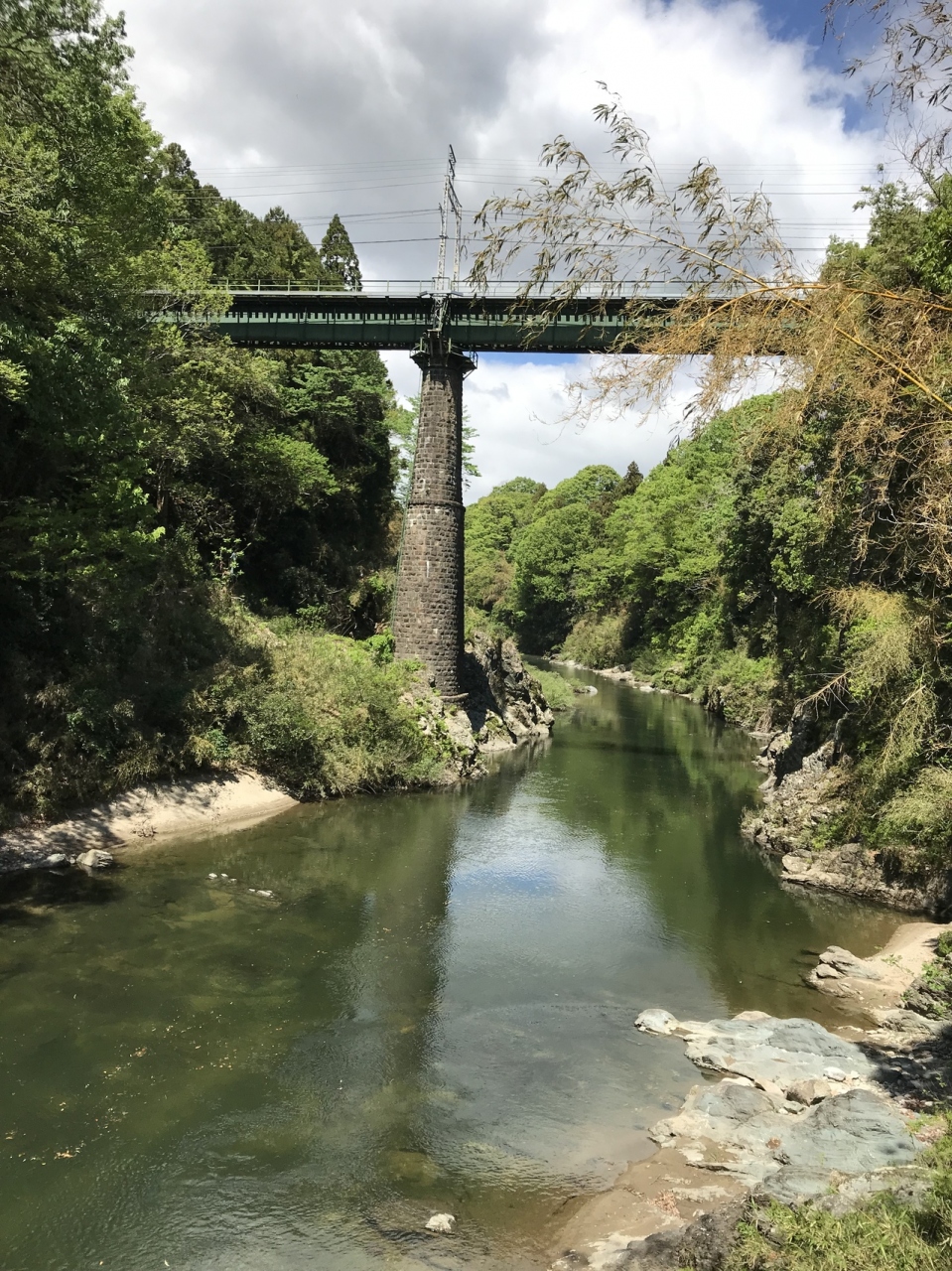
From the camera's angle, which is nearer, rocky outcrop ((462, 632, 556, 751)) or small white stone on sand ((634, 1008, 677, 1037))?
small white stone on sand ((634, 1008, 677, 1037))

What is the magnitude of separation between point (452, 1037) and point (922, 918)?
32.8ft

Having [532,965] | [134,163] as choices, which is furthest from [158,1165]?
[134,163]

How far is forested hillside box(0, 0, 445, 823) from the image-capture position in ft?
46.3

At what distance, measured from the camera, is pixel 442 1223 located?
7.42 meters

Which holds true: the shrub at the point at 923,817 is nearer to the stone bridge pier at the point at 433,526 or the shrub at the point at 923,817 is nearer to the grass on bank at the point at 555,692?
the stone bridge pier at the point at 433,526

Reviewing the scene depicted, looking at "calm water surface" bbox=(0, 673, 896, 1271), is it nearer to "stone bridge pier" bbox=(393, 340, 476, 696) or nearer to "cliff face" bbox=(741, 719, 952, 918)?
"cliff face" bbox=(741, 719, 952, 918)

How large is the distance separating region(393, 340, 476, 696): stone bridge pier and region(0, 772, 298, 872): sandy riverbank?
330 inches

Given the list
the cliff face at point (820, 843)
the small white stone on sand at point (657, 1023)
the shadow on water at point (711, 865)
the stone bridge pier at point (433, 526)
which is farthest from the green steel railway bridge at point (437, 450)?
the small white stone on sand at point (657, 1023)

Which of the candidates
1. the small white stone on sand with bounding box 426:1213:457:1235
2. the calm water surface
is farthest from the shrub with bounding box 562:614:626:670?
the small white stone on sand with bounding box 426:1213:457:1235

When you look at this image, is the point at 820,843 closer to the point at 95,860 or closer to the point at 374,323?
the point at 95,860

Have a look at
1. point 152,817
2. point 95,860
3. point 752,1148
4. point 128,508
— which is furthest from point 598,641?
point 752,1148

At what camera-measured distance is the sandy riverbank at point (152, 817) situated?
51.5 ft

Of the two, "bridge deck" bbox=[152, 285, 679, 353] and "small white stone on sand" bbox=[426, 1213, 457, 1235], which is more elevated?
"bridge deck" bbox=[152, 285, 679, 353]

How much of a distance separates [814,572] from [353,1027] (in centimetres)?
2360
